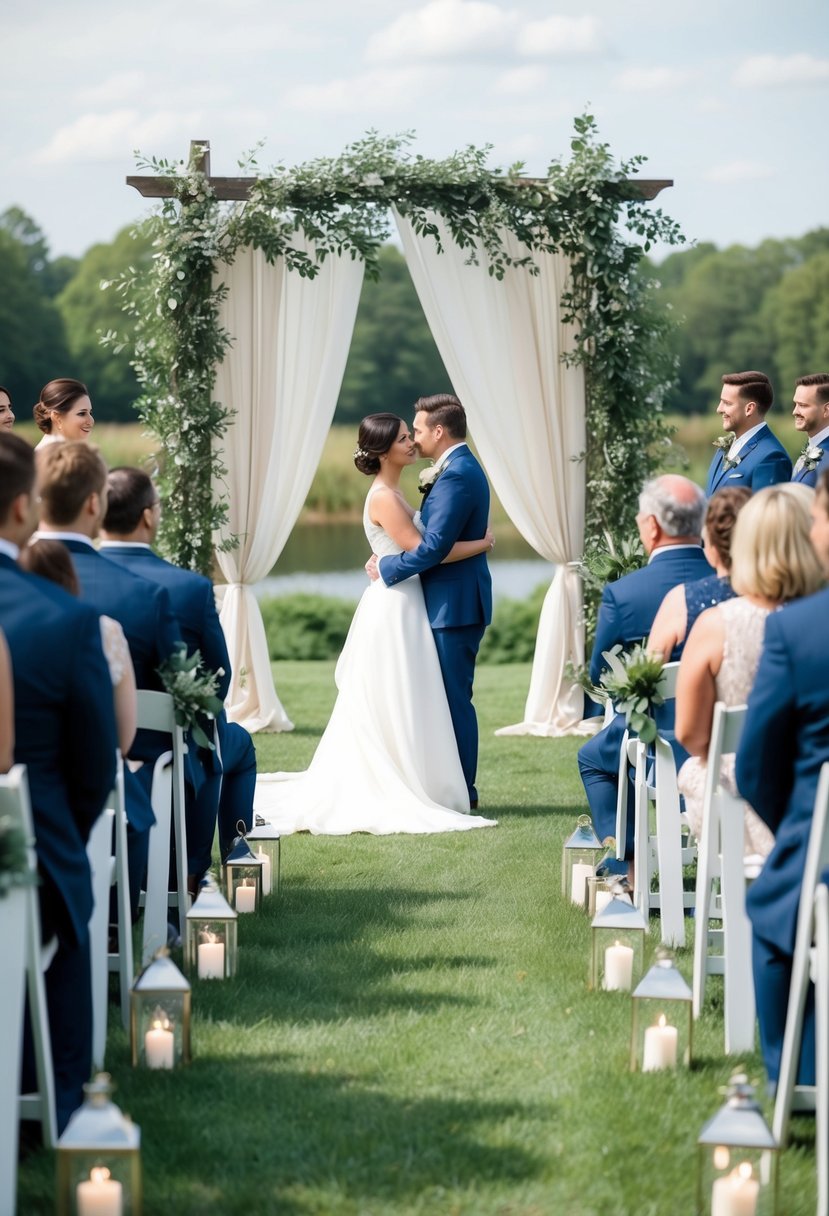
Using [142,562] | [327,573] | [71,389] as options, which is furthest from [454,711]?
[327,573]

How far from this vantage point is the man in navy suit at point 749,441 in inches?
271

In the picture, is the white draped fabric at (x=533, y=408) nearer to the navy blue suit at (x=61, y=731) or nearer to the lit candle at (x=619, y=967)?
the lit candle at (x=619, y=967)

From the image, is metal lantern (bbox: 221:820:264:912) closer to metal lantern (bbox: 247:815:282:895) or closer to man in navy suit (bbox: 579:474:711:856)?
metal lantern (bbox: 247:815:282:895)

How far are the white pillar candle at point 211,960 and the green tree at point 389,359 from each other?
41141 millimetres

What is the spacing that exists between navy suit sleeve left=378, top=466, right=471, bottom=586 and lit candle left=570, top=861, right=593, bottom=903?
6.41 feet

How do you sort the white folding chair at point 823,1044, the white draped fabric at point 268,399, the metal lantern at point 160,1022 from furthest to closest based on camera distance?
the white draped fabric at point 268,399 < the metal lantern at point 160,1022 < the white folding chair at point 823,1044

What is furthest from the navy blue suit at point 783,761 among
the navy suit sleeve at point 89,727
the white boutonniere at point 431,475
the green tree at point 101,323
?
the green tree at point 101,323

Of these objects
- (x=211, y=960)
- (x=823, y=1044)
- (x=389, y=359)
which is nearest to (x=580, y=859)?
(x=211, y=960)

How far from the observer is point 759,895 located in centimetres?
314

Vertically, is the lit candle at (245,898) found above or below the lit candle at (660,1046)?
below

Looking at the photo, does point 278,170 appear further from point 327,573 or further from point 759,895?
point 327,573

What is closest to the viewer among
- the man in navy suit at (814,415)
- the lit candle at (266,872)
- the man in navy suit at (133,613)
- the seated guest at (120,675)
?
the seated guest at (120,675)

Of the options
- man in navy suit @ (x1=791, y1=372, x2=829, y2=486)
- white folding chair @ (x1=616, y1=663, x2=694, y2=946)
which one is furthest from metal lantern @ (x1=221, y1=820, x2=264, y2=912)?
man in navy suit @ (x1=791, y1=372, x2=829, y2=486)

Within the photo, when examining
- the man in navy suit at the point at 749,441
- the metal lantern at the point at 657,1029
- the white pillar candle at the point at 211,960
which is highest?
the man in navy suit at the point at 749,441
